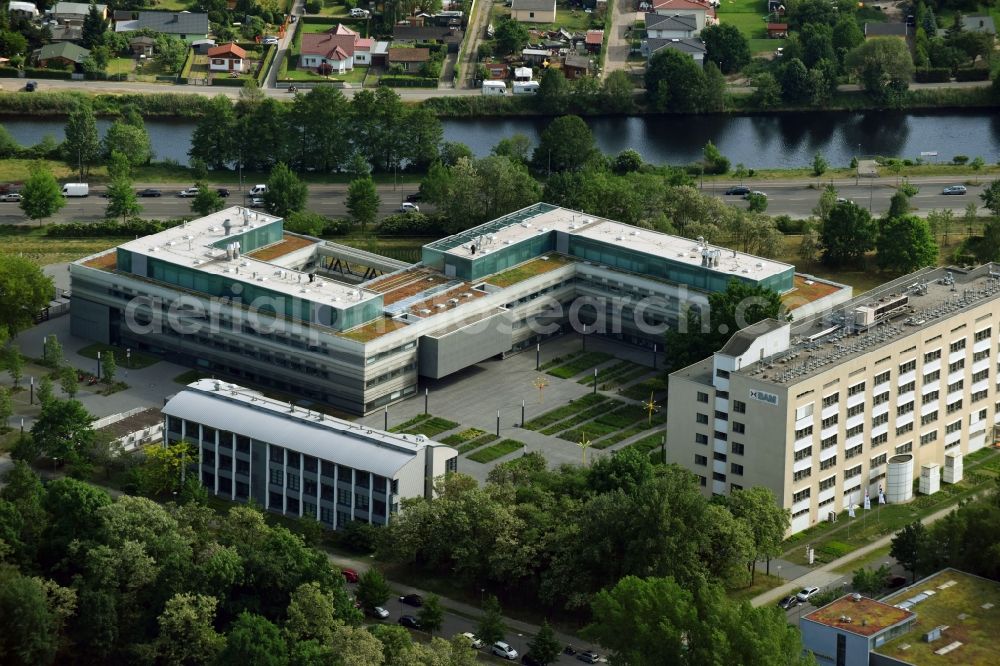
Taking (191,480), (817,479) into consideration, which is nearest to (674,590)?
(817,479)

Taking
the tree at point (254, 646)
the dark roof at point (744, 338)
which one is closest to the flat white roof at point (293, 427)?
the tree at point (254, 646)

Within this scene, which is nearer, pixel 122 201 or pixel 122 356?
pixel 122 356

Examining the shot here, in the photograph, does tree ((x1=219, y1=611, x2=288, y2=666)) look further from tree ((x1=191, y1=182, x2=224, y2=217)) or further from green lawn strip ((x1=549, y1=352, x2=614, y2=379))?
tree ((x1=191, y1=182, x2=224, y2=217))

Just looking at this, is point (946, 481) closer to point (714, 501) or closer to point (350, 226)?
point (714, 501)

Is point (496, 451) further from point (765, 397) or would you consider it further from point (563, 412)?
point (765, 397)

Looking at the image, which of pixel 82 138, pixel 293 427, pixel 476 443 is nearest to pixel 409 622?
pixel 293 427
